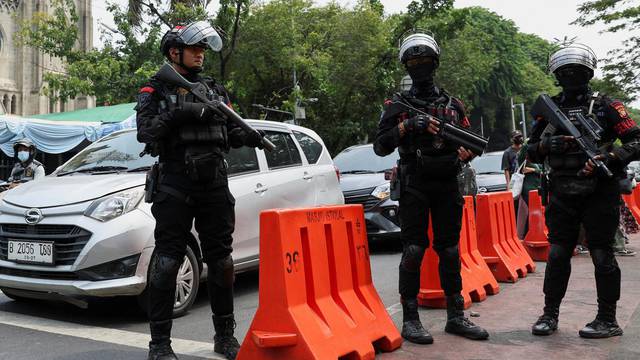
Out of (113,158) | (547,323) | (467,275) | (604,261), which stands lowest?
(547,323)

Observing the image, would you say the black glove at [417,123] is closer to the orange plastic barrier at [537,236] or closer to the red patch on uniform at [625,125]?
the red patch on uniform at [625,125]

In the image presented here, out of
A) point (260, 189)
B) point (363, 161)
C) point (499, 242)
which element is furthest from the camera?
point (363, 161)

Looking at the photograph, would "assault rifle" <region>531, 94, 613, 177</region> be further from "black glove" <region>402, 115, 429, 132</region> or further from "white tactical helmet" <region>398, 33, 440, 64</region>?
"black glove" <region>402, 115, 429, 132</region>

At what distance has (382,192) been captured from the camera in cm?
924

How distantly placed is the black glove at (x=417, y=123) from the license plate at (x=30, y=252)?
9.47 feet

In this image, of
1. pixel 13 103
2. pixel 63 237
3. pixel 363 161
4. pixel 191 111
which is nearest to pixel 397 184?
pixel 191 111

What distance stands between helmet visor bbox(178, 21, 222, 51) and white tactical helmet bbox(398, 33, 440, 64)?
1.29 meters

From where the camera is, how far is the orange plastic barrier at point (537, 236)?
857 centimetres

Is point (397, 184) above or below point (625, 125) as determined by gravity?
below

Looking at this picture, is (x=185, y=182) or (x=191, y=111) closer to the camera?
(x=191, y=111)

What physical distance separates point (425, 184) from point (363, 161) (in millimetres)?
6052

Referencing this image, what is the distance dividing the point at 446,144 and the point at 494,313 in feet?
5.87

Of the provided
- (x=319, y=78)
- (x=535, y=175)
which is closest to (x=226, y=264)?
(x=535, y=175)

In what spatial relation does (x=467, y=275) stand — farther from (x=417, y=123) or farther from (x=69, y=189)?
(x=69, y=189)
